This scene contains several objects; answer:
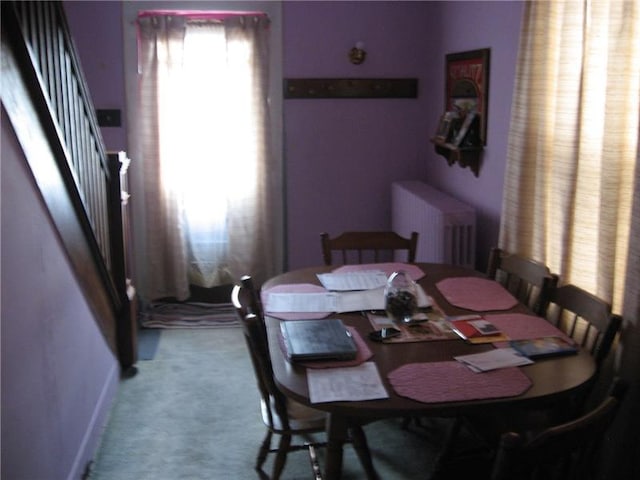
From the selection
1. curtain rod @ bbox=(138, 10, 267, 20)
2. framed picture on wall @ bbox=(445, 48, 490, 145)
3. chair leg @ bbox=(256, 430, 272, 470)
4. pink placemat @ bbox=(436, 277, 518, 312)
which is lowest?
chair leg @ bbox=(256, 430, 272, 470)

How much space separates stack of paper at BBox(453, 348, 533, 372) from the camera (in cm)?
209

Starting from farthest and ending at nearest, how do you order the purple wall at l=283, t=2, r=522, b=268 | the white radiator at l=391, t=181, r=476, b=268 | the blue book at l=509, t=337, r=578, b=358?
the purple wall at l=283, t=2, r=522, b=268 < the white radiator at l=391, t=181, r=476, b=268 < the blue book at l=509, t=337, r=578, b=358

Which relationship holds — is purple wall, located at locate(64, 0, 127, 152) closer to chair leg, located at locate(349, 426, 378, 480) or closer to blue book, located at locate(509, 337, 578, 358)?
chair leg, located at locate(349, 426, 378, 480)

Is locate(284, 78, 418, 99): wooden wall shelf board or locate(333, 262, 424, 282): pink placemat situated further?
locate(284, 78, 418, 99): wooden wall shelf board

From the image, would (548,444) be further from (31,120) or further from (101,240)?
(101,240)

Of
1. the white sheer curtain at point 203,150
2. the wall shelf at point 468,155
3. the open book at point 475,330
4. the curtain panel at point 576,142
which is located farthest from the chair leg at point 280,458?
the white sheer curtain at point 203,150

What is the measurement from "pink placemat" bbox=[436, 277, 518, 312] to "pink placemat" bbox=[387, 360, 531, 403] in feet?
1.83

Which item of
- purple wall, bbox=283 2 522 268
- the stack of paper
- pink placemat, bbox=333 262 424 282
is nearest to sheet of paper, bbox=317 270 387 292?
pink placemat, bbox=333 262 424 282

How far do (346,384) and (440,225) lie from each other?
1871mm

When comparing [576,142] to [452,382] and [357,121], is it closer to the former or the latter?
[452,382]

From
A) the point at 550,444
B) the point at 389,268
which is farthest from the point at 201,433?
the point at 550,444

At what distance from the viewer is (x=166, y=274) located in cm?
481

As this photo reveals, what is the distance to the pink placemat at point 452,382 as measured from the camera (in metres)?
1.92

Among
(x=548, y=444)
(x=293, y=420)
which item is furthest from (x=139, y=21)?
(x=548, y=444)
